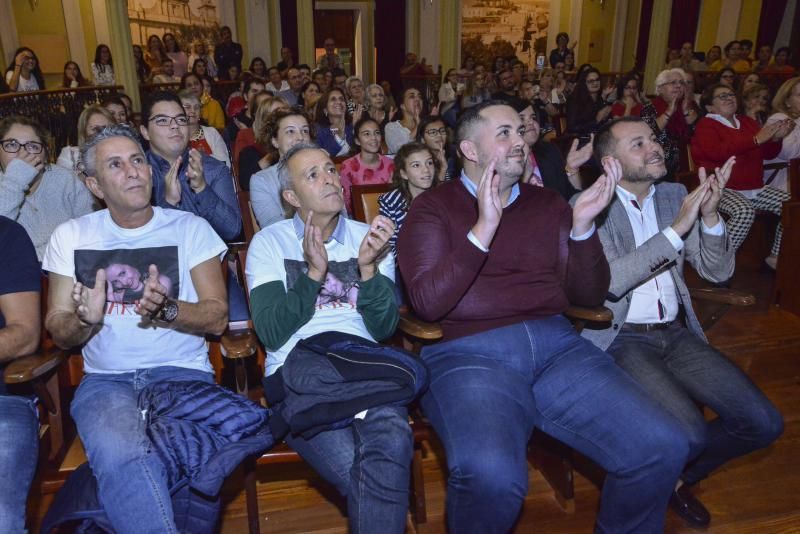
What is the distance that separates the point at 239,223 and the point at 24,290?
0.95 metres

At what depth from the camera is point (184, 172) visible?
101 inches

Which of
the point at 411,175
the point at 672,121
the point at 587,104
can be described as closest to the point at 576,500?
the point at 411,175

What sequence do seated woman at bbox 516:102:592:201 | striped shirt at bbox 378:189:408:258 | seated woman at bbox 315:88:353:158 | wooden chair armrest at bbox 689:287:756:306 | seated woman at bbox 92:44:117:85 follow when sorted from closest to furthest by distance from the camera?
wooden chair armrest at bbox 689:287:756:306 < striped shirt at bbox 378:189:408:258 < seated woman at bbox 516:102:592:201 < seated woman at bbox 315:88:353:158 < seated woman at bbox 92:44:117:85

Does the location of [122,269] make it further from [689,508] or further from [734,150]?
[734,150]

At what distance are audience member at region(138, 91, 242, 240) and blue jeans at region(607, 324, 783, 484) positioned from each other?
1.53 meters

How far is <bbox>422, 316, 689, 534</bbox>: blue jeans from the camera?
4.85 ft

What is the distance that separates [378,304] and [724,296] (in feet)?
3.81

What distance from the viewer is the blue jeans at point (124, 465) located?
138 cm

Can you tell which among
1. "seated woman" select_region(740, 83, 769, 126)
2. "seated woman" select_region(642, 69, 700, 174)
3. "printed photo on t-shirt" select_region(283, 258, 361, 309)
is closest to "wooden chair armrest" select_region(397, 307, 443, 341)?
"printed photo on t-shirt" select_region(283, 258, 361, 309)

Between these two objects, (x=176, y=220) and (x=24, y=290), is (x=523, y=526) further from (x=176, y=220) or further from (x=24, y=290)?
(x=24, y=290)

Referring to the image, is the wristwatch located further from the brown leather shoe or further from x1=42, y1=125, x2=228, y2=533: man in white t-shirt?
the brown leather shoe

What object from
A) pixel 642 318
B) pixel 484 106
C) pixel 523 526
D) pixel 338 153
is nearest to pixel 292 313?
pixel 484 106

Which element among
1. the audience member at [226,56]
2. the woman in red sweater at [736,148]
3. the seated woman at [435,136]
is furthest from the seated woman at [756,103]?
the audience member at [226,56]

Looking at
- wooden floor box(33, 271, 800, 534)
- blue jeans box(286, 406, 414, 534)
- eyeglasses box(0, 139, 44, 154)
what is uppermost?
eyeglasses box(0, 139, 44, 154)
